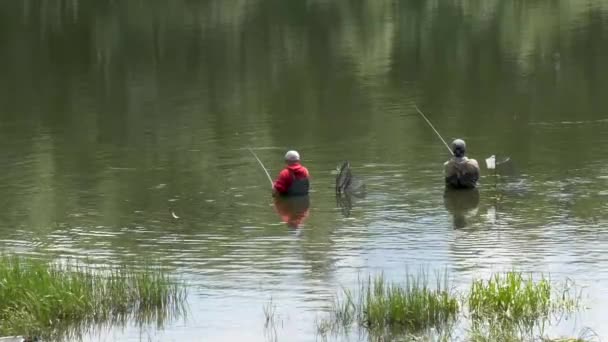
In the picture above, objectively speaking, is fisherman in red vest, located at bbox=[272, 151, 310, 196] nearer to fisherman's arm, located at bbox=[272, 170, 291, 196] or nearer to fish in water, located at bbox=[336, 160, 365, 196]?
fisherman's arm, located at bbox=[272, 170, 291, 196]

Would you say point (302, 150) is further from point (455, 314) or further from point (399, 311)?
point (399, 311)

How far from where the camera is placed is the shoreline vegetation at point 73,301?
17.8m

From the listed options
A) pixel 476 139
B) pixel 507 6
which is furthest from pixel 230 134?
pixel 507 6

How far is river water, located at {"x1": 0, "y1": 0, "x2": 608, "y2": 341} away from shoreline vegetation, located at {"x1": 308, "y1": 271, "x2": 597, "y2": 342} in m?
0.33

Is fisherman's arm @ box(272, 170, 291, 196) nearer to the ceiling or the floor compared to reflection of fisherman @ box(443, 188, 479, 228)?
nearer to the ceiling

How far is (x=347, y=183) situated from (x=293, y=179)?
3.37ft

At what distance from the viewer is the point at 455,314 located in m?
17.7

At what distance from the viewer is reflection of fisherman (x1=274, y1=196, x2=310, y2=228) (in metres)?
25.3

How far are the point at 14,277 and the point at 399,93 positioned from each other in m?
25.1

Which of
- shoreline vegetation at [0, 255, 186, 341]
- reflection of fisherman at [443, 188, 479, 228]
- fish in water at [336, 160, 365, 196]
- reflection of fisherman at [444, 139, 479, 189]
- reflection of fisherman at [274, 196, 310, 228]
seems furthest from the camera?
fish in water at [336, 160, 365, 196]

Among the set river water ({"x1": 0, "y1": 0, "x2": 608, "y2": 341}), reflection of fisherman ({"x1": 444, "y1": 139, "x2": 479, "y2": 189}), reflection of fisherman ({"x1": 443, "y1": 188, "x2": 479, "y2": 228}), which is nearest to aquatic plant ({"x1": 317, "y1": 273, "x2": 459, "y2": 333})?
river water ({"x1": 0, "y1": 0, "x2": 608, "y2": 341})

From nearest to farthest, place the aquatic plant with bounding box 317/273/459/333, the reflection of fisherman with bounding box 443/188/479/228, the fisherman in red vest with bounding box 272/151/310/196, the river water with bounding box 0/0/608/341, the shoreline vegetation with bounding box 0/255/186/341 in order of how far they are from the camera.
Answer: the aquatic plant with bounding box 317/273/459/333
the shoreline vegetation with bounding box 0/255/186/341
the river water with bounding box 0/0/608/341
the reflection of fisherman with bounding box 443/188/479/228
the fisherman in red vest with bounding box 272/151/310/196

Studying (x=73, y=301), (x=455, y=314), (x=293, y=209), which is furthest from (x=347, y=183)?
(x=73, y=301)

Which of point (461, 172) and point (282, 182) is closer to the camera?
point (461, 172)
